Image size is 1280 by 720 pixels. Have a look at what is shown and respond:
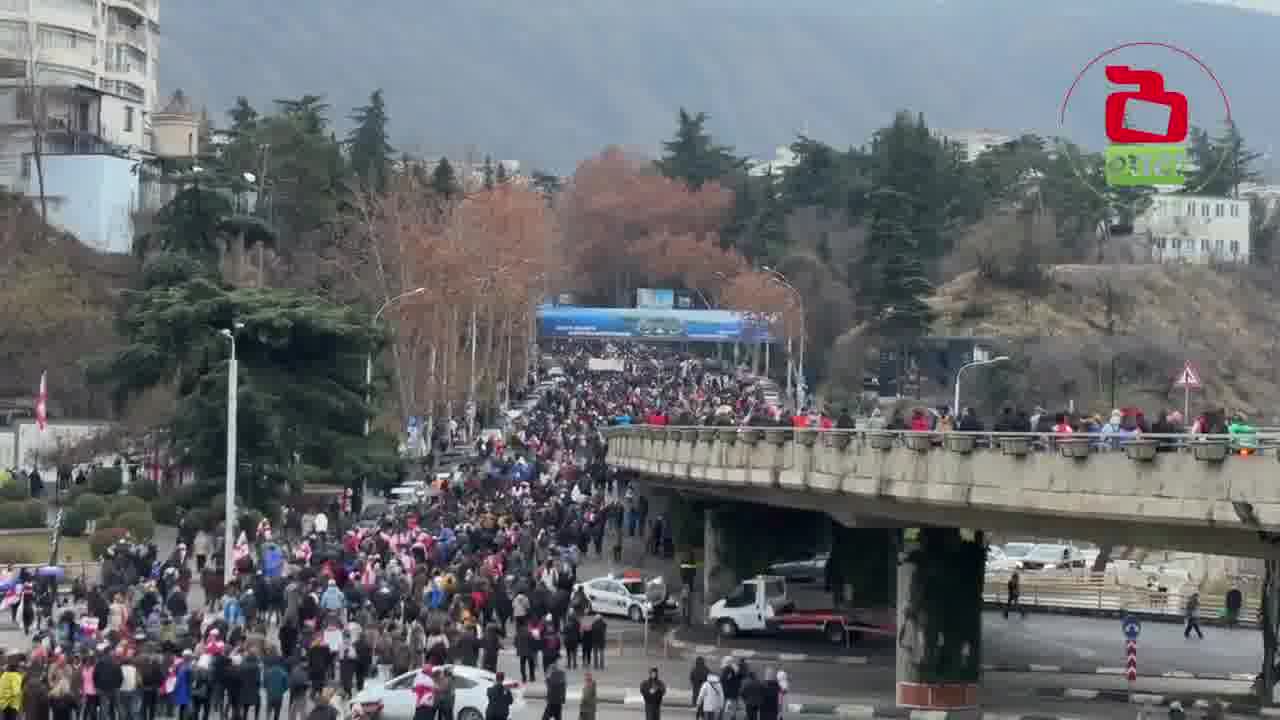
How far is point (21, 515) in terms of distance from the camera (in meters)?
57.8

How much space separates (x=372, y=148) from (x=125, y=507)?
99.3m

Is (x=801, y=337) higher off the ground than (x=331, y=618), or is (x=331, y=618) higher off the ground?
(x=801, y=337)

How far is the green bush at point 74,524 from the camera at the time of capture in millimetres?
55969

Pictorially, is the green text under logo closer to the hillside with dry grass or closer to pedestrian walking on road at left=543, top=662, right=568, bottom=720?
the hillside with dry grass

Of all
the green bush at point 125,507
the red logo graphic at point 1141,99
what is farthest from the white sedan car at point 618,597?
the red logo graphic at point 1141,99

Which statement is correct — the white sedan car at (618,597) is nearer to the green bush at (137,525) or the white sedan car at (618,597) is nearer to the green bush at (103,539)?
the green bush at (103,539)

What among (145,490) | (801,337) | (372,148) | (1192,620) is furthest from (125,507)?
(372,148)

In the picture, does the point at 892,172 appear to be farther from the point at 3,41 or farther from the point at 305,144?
the point at 3,41

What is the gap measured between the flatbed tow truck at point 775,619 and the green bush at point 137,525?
544 inches

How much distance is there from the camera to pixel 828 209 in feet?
541

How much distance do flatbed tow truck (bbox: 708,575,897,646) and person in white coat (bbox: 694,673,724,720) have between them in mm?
14940

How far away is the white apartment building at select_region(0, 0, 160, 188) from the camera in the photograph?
10681cm

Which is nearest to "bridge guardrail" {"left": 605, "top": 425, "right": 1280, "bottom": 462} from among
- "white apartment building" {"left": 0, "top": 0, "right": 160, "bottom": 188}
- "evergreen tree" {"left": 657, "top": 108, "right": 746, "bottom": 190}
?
"white apartment building" {"left": 0, "top": 0, "right": 160, "bottom": 188}

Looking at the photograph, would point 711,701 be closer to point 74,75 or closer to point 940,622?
point 940,622
